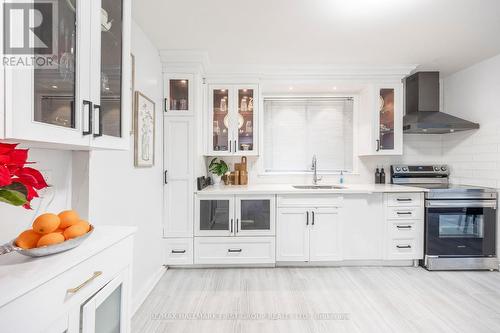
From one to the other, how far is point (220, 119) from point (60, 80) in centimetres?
246

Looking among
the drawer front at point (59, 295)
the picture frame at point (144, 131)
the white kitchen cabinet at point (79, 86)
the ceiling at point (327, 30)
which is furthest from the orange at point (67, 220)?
the ceiling at point (327, 30)

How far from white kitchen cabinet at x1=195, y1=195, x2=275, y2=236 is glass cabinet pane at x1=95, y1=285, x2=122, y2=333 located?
1.84m

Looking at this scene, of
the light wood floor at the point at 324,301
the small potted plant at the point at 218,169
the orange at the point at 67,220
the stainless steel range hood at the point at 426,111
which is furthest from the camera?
the small potted plant at the point at 218,169

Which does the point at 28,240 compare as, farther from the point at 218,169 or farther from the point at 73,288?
the point at 218,169

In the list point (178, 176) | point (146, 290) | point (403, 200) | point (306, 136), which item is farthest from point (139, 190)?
point (403, 200)

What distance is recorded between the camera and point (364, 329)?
196cm

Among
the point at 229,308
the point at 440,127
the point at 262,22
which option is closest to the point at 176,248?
the point at 229,308

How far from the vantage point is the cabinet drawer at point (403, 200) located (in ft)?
10.1

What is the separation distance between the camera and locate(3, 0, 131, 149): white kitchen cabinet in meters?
0.77

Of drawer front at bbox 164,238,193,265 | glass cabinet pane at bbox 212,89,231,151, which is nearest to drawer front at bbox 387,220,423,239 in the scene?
glass cabinet pane at bbox 212,89,231,151

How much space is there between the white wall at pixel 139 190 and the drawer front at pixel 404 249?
8.61 ft

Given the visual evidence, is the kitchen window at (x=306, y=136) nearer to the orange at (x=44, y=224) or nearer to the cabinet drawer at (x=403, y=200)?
the cabinet drawer at (x=403, y=200)

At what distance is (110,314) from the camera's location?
44.0 inches

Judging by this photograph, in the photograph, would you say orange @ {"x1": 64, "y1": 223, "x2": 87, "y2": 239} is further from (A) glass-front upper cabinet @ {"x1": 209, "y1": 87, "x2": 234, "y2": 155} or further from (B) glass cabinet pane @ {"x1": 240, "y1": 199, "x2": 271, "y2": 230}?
(A) glass-front upper cabinet @ {"x1": 209, "y1": 87, "x2": 234, "y2": 155}
